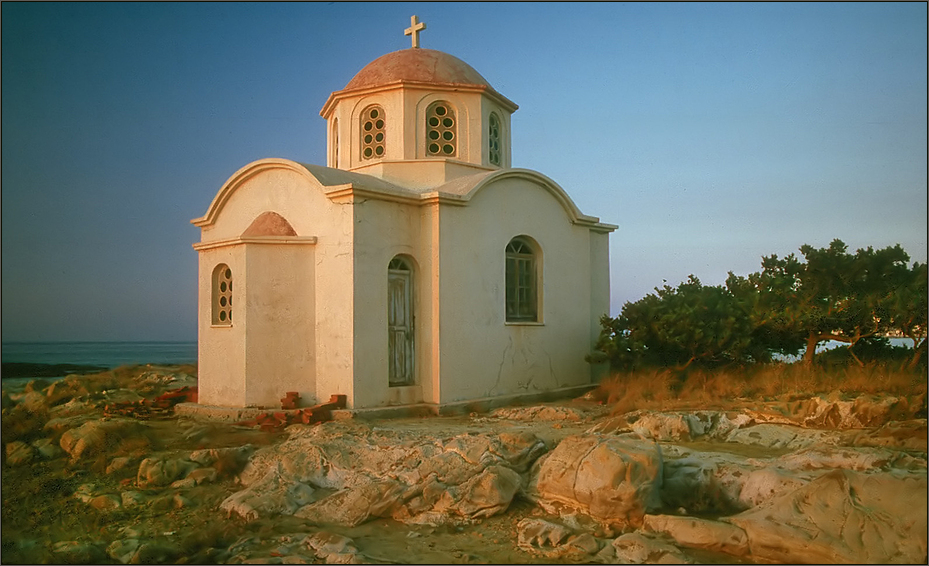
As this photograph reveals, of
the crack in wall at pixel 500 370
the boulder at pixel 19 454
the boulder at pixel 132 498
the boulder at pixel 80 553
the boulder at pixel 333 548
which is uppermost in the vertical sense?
the crack in wall at pixel 500 370

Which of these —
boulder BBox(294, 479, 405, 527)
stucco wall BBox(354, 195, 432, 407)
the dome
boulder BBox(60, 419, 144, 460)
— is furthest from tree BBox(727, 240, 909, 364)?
boulder BBox(60, 419, 144, 460)

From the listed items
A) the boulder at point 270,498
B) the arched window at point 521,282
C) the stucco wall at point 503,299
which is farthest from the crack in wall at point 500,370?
the boulder at point 270,498

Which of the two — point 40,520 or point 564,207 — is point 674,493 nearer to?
point 40,520

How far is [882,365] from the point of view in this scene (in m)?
11.9

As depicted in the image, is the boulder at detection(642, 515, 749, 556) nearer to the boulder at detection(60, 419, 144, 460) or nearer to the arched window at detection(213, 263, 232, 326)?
the boulder at detection(60, 419, 144, 460)

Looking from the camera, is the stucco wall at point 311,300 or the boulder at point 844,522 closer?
the boulder at point 844,522

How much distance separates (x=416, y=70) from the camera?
1442 cm

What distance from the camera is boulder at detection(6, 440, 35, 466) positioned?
31.7 ft

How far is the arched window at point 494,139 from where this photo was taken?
50.0ft

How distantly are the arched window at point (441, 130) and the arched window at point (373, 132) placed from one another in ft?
2.95

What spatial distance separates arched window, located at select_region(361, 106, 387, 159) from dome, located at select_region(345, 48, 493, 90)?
55 cm

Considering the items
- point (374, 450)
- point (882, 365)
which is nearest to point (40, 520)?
point (374, 450)

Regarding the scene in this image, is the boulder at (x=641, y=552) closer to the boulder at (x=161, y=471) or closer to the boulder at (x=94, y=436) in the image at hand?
the boulder at (x=161, y=471)

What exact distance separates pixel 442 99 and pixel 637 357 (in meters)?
6.44
